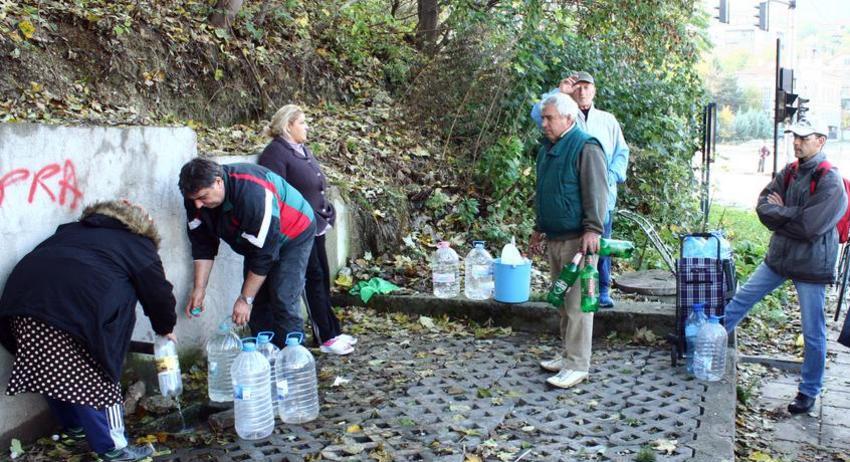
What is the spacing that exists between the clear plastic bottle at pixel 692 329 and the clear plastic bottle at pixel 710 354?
0.19ft

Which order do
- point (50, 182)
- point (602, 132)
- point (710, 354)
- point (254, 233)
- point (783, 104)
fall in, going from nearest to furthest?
point (50, 182)
point (254, 233)
point (710, 354)
point (602, 132)
point (783, 104)

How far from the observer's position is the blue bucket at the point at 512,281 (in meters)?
6.26

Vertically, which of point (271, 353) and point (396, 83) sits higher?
point (396, 83)

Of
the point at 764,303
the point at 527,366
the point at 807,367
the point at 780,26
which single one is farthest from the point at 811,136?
the point at 780,26

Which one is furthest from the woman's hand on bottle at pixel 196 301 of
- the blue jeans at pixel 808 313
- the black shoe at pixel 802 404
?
the black shoe at pixel 802 404

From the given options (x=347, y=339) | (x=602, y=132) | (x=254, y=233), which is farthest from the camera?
(x=602, y=132)

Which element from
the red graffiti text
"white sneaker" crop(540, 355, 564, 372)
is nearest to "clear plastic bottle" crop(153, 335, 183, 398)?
the red graffiti text

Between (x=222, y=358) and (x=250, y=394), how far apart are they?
880 mm

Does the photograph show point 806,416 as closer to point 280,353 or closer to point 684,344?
point 684,344

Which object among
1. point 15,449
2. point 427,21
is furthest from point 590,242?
point 427,21

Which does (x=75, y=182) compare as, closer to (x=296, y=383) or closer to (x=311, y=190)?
(x=311, y=190)

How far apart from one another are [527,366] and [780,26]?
14.7 m

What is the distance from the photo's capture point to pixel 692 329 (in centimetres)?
524

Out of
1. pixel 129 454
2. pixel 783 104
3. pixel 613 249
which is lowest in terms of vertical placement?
pixel 129 454
